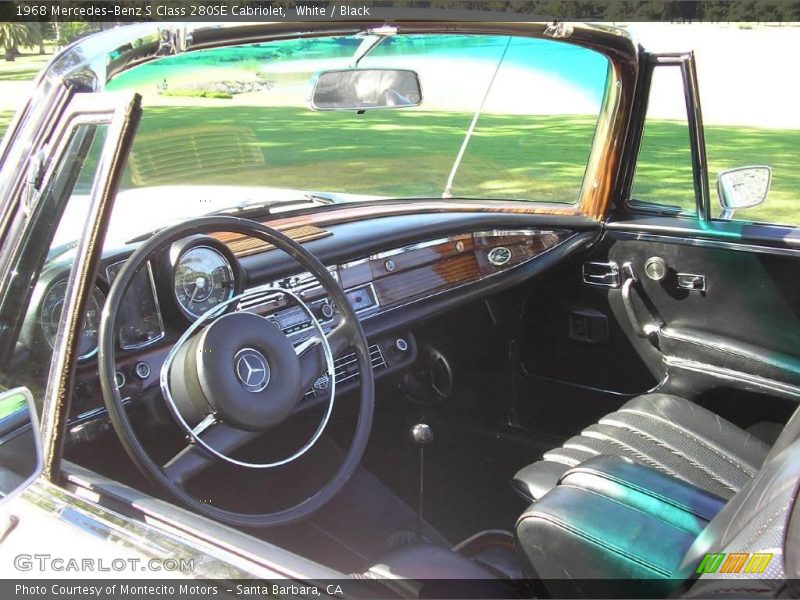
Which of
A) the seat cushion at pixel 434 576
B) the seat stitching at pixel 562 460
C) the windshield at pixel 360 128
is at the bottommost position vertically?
the seat stitching at pixel 562 460

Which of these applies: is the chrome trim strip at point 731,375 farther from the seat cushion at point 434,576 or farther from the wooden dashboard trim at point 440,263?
the seat cushion at point 434,576

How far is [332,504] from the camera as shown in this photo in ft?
9.69

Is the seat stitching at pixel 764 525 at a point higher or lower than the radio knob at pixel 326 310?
higher

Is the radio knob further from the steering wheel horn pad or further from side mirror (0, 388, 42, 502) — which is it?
side mirror (0, 388, 42, 502)

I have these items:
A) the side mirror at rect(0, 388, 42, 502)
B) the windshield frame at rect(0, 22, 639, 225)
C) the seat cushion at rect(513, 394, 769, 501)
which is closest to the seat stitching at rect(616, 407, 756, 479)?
the seat cushion at rect(513, 394, 769, 501)

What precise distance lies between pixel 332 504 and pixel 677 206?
1.75 metres

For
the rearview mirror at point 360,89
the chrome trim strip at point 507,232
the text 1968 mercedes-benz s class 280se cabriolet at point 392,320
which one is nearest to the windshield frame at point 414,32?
the text 1968 mercedes-benz s class 280se cabriolet at point 392,320

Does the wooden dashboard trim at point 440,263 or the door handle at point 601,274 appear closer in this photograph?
the wooden dashboard trim at point 440,263

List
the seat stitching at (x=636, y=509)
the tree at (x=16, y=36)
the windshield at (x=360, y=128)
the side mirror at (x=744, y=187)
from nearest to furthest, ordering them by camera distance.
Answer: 1. the seat stitching at (x=636, y=509)
2. the tree at (x=16, y=36)
3. the windshield at (x=360, y=128)
4. the side mirror at (x=744, y=187)

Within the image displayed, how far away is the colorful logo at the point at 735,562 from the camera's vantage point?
1056 mm

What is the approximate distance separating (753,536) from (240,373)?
1.35m

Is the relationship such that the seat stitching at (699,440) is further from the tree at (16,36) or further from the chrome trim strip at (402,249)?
the tree at (16,36)

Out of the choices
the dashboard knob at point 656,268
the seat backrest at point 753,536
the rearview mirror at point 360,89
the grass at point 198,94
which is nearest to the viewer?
the seat backrest at point 753,536

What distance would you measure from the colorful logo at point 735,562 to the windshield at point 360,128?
54.1 inches
